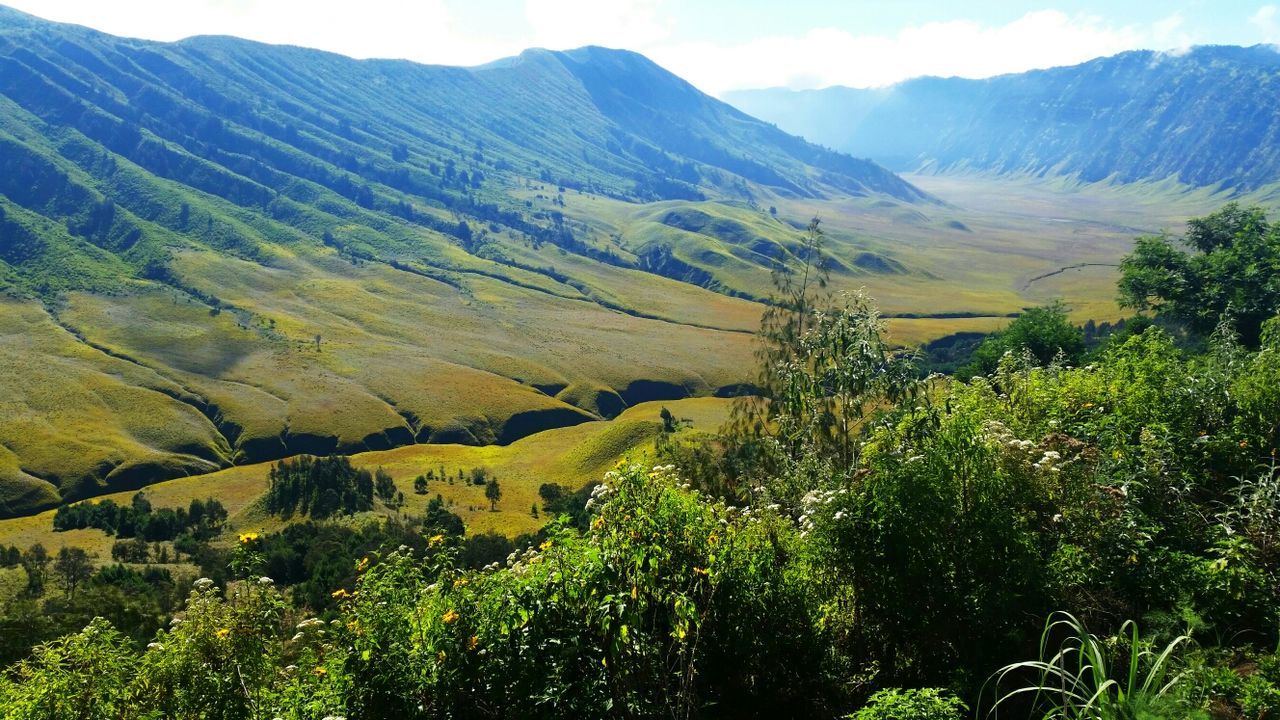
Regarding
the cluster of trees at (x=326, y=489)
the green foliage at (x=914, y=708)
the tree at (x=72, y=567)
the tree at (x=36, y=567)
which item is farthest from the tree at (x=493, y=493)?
the green foliage at (x=914, y=708)

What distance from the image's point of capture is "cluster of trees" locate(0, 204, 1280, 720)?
9859mm

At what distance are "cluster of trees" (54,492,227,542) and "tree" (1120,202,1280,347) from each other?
94491mm

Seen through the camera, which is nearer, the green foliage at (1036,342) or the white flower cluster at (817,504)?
the white flower cluster at (817,504)

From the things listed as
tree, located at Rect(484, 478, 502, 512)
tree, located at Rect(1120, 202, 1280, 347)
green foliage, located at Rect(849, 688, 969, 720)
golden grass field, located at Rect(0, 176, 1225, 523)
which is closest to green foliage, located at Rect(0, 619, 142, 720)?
green foliage, located at Rect(849, 688, 969, 720)

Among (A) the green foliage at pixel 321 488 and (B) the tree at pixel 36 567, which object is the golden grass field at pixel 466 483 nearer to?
(B) the tree at pixel 36 567

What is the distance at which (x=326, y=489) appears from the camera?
9062cm

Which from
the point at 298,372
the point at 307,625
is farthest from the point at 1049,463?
the point at 298,372

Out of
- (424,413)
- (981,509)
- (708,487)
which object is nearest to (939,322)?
(424,413)

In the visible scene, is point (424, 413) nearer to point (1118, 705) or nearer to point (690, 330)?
point (690, 330)

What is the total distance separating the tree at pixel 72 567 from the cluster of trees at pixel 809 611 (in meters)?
61.1

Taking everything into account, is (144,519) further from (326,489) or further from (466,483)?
(466,483)

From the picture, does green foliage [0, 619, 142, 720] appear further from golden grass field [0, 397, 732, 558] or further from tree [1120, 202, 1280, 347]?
golden grass field [0, 397, 732, 558]

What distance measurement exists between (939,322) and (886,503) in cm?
18442

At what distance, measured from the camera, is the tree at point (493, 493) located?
286 ft
